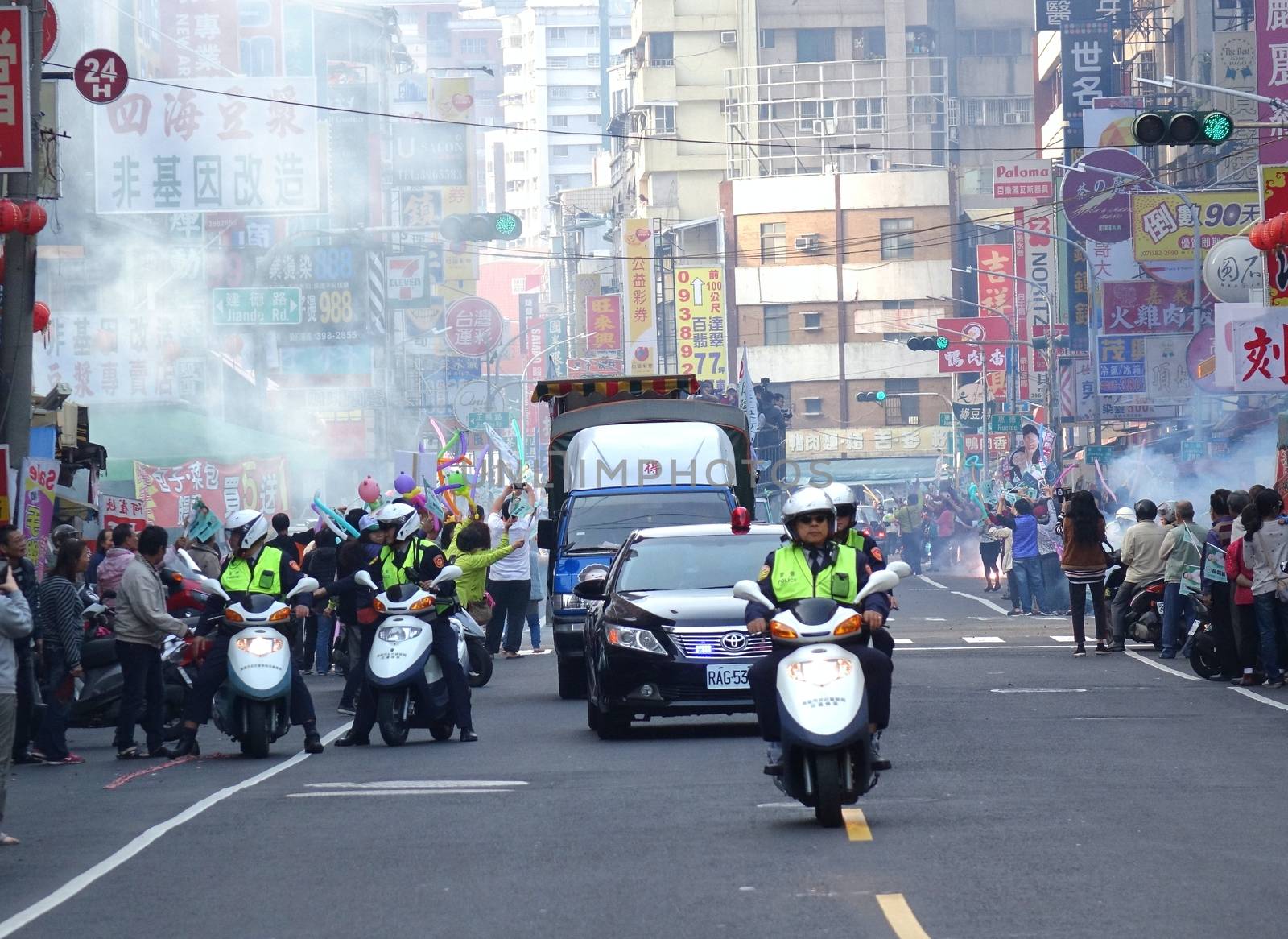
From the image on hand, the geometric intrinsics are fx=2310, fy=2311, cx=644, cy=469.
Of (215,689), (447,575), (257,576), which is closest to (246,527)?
(257,576)

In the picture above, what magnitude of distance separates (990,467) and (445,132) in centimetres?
2104

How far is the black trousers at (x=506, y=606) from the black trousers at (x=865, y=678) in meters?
15.6

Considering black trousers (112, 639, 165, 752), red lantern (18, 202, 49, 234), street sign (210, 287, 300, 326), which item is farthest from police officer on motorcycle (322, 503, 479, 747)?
street sign (210, 287, 300, 326)

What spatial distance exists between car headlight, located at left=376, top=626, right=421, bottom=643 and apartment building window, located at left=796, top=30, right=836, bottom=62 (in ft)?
326

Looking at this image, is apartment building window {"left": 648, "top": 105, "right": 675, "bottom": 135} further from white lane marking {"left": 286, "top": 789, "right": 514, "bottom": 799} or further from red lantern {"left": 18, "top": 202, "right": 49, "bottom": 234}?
white lane marking {"left": 286, "top": 789, "right": 514, "bottom": 799}

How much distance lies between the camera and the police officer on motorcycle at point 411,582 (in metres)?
15.9

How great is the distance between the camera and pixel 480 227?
2606 inches

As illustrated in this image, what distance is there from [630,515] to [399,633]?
21.1ft

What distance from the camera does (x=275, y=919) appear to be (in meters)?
8.62

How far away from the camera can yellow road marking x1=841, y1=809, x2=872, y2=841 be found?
33.8 ft

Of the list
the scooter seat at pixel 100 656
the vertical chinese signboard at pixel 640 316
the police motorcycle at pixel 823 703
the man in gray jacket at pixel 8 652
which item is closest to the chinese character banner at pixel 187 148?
the scooter seat at pixel 100 656

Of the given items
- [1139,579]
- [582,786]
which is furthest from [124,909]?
[1139,579]

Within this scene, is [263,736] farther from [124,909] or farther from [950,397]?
[950,397]

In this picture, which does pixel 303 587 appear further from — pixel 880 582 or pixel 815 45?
pixel 815 45
